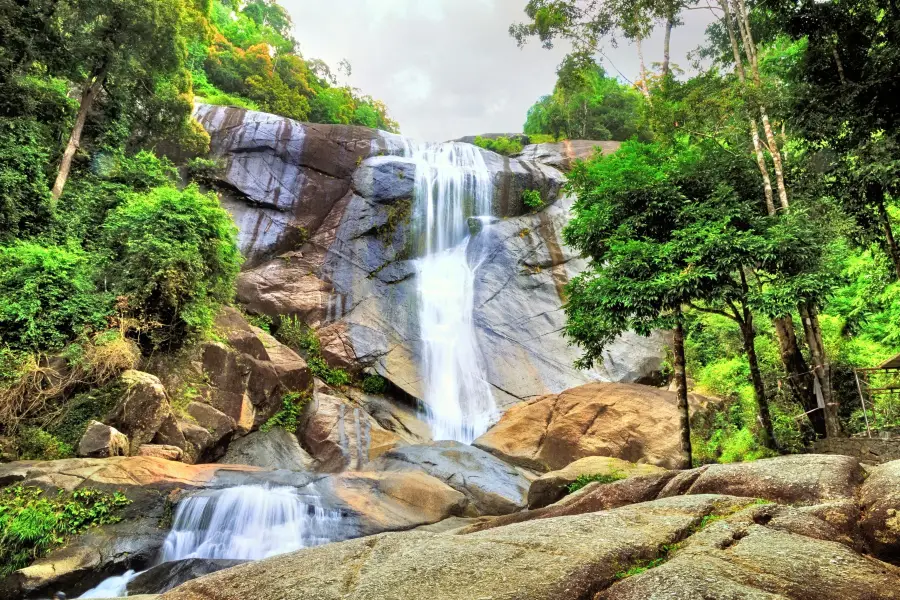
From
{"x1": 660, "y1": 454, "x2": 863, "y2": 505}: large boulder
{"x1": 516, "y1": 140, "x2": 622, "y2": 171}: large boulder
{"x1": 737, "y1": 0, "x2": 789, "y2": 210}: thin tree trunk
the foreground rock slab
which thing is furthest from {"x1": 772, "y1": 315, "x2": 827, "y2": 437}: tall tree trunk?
{"x1": 516, "y1": 140, "x2": 622, "y2": 171}: large boulder

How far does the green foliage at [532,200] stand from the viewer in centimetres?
2697

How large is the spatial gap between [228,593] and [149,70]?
1862cm

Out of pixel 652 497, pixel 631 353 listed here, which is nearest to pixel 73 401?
pixel 652 497

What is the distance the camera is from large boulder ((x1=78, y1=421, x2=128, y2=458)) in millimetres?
10672

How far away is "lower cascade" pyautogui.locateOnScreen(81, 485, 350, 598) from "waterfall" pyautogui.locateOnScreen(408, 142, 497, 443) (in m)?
8.46

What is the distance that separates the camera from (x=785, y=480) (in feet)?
19.7

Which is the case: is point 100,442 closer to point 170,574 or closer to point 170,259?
point 170,574

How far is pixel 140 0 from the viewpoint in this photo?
15477 mm

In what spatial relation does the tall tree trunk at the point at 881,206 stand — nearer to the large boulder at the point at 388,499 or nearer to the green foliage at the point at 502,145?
the large boulder at the point at 388,499

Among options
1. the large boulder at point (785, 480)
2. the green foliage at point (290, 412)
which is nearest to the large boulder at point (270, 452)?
the green foliage at point (290, 412)

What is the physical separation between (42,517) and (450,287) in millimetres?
17885

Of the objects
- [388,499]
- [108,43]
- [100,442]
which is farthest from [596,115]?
[100,442]

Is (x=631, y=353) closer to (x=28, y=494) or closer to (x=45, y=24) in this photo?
(x=28, y=494)

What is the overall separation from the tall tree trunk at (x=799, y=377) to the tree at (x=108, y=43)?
760 inches
